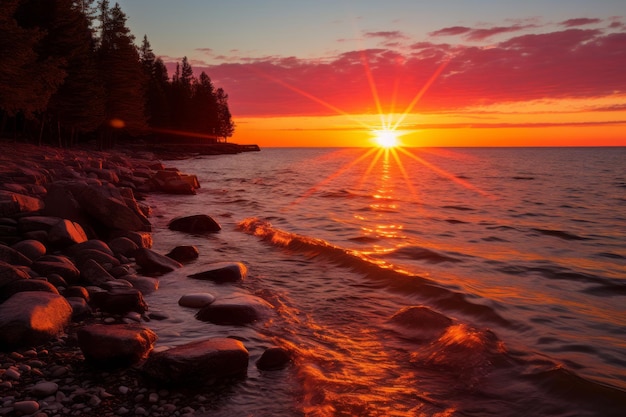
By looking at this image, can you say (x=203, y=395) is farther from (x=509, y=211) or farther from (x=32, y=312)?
(x=509, y=211)

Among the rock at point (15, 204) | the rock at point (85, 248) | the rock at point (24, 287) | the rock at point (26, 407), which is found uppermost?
the rock at point (15, 204)

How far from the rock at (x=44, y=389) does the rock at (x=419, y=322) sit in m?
3.96

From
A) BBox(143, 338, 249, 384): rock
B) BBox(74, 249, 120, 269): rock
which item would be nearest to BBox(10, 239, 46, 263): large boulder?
BBox(74, 249, 120, 269): rock

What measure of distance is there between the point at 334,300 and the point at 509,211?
1547 centimetres

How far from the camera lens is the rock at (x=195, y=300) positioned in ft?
21.9

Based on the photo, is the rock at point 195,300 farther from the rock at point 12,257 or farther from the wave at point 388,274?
the wave at point 388,274

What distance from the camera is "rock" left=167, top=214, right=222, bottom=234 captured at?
43.2 ft

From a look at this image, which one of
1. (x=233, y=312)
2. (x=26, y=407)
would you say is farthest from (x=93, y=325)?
(x=233, y=312)

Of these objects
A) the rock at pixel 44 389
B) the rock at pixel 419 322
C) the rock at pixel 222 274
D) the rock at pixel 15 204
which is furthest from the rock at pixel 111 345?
the rock at pixel 15 204

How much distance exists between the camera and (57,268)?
6812 mm

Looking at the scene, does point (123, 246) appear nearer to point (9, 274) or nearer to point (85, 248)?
point (85, 248)

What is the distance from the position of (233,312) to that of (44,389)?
2.66 m

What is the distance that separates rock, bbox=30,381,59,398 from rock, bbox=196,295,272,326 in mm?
2312

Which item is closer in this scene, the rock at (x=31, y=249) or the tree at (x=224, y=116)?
the rock at (x=31, y=249)
